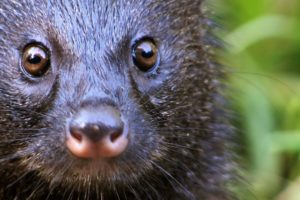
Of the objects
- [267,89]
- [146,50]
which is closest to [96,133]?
[146,50]

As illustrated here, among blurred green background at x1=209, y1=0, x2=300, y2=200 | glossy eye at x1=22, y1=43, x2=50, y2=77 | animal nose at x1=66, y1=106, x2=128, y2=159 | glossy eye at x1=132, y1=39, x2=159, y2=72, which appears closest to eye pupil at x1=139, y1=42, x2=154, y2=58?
glossy eye at x1=132, y1=39, x2=159, y2=72

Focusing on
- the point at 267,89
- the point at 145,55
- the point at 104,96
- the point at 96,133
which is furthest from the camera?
the point at 267,89

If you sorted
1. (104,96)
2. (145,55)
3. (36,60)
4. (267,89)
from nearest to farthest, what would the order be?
(104,96) → (36,60) → (145,55) → (267,89)

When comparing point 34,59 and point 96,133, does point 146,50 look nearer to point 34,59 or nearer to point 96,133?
point 34,59

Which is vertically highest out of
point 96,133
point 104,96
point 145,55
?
point 145,55

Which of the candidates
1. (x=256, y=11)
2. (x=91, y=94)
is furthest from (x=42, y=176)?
(x=256, y=11)

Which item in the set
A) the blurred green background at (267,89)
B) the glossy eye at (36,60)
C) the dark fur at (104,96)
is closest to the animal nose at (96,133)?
the dark fur at (104,96)

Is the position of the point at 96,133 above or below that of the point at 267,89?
below

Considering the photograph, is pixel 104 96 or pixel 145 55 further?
pixel 145 55
